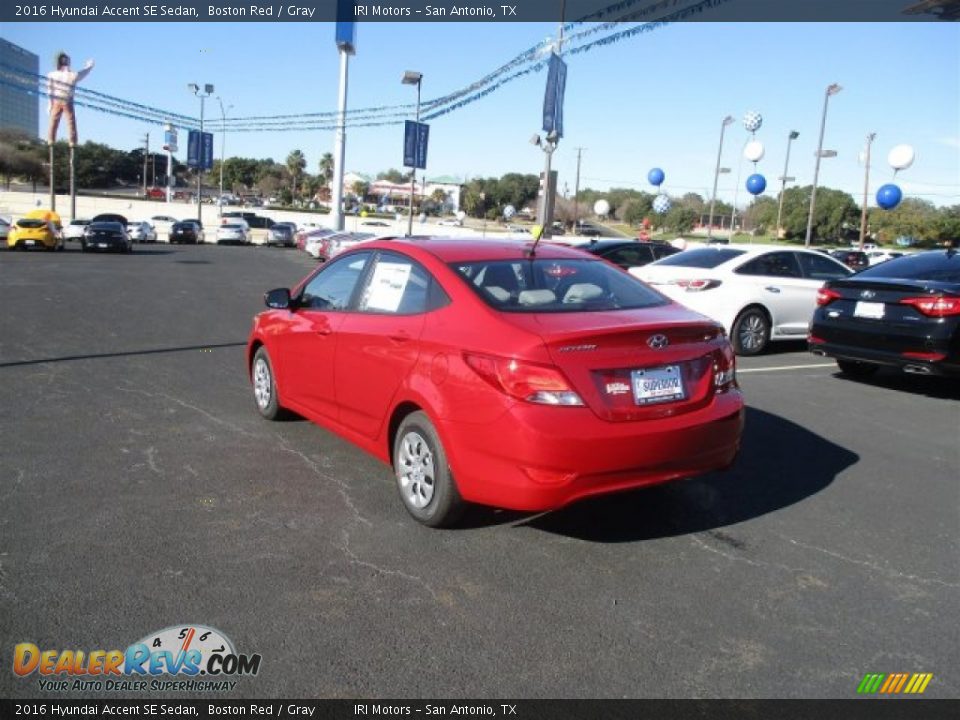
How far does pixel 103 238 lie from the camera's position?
3122 cm

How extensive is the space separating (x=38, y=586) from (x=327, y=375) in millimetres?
2162

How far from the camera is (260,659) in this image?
2.93 m

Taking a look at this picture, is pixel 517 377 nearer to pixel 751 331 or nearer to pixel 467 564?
pixel 467 564

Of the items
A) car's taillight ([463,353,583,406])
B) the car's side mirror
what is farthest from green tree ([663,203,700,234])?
car's taillight ([463,353,583,406])

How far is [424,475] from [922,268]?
706cm

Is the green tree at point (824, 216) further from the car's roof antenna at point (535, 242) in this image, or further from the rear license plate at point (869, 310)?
the car's roof antenna at point (535, 242)

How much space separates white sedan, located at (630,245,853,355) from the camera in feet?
34.9

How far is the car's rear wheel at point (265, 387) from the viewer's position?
20.0 ft

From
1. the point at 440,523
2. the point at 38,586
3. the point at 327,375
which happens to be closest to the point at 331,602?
the point at 440,523

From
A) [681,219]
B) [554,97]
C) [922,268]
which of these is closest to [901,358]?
[922,268]

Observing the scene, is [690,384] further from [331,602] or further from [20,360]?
[20,360]
